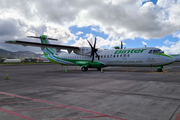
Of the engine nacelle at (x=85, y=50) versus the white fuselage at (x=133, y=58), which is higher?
the engine nacelle at (x=85, y=50)

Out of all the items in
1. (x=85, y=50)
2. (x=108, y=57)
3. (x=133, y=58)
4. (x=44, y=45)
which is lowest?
(x=133, y=58)

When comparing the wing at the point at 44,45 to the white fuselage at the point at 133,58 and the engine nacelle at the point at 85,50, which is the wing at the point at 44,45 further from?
the white fuselage at the point at 133,58

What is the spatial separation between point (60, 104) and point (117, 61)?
673 inches

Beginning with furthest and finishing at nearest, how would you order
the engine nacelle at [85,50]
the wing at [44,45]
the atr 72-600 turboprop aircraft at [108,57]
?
the engine nacelle at [85,50] → the wing at [44,45] → the atr 72-600 turboprop aircraft at [108,57]

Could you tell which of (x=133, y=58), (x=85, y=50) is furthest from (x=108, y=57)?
(x=85, y=50)

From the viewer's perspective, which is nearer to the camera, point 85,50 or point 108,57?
point 108,57

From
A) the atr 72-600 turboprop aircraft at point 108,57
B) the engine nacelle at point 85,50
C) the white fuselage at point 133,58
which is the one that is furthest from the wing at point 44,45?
the white fuselage at point 133,58

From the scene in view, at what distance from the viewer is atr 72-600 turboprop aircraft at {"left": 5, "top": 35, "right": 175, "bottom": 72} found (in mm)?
18094

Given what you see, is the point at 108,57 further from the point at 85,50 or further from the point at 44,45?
the point at 44,45

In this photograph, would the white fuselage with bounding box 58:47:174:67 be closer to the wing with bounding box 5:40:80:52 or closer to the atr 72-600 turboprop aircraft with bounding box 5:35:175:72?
the atr 72-600 turboprop aircraft with bounding box 5:35:175:72

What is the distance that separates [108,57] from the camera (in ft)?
73.3

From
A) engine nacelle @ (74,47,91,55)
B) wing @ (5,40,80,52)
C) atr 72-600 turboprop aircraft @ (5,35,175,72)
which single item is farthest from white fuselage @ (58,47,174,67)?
wing @ (5,40,80,52)

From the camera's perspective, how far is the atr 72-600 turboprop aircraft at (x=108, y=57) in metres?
18.1

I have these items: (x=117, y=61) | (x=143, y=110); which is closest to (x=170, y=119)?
(x=143, y=110)
